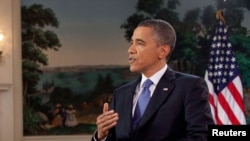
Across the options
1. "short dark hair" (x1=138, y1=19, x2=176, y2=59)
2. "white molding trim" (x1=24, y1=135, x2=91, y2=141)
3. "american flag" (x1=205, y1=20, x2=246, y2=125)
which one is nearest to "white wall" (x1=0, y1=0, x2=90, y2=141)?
"white molding trim" (x1=24, y1=135, x2=91, y2=141)

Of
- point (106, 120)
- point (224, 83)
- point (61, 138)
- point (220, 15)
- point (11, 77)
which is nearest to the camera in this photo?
point (106, 120)

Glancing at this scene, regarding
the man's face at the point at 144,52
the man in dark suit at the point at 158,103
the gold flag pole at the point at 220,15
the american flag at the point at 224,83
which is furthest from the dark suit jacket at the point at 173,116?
the gold flag pole at the point at 220,15

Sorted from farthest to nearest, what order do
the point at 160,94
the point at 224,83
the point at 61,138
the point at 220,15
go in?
1. the point at 220,15
2. the point at 61,138
3. the point at 224,83
4. the point at 160,94

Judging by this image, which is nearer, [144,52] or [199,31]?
[144,52]

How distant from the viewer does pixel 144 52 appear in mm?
2020

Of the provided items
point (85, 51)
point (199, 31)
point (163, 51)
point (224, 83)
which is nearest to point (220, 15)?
point (199, 31)

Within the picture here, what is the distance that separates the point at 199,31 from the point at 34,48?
3.09 m

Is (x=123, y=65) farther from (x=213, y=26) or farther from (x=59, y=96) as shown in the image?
(x=213, y=26)

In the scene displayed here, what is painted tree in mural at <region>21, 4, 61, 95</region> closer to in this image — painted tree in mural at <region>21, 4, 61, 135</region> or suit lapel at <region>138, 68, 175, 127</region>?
painted tree in mural at <region>21, 4, 61, 135</region>

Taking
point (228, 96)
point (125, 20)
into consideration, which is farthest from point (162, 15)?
point (228, 96)

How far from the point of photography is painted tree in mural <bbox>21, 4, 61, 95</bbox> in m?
8.23

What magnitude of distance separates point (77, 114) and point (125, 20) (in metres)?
1.96

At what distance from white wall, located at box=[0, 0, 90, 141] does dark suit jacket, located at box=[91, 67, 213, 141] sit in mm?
6435

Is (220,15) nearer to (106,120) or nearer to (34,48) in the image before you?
(34,48)
